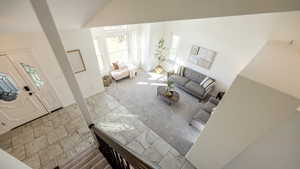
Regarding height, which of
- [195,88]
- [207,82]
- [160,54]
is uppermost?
[160,54]

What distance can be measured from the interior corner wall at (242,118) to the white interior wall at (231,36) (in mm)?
2608

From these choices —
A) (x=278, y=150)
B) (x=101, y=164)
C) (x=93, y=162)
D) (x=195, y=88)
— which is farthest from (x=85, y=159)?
(x=195, y=88)

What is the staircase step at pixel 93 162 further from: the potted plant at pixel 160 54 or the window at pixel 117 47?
the potted plant at pixel 160 54

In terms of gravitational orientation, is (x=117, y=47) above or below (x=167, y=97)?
above

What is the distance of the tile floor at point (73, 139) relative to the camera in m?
2.70

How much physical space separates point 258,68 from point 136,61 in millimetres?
5598

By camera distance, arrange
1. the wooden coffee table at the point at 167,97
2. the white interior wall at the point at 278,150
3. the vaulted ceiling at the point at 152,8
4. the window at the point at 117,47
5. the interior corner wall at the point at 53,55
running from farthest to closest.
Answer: the window at the point at 117,47
the wooden coffee table at the point at 167,97
the interior corner wall at the point at 53,55
the white interior wall at the point at 278,150
the vaulted ceiling at the point at 152,8

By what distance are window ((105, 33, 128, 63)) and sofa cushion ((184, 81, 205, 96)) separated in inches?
141

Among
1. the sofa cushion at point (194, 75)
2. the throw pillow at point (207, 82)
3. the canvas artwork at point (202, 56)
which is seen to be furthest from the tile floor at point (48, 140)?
the canvas artwork at point (202, 56)

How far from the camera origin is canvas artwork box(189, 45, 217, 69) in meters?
4.39

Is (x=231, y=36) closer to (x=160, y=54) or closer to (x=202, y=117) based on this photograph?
(x=202, y=117)

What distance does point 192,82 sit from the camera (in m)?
4.87

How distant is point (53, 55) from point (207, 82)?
5.30 m

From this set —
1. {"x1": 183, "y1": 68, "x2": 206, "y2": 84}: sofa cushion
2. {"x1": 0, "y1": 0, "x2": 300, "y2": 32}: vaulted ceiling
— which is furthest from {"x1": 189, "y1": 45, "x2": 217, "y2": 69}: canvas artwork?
{"x1": 0, "y1": 0, "x2": 300, "y2": 32}: vaulted ceiling
